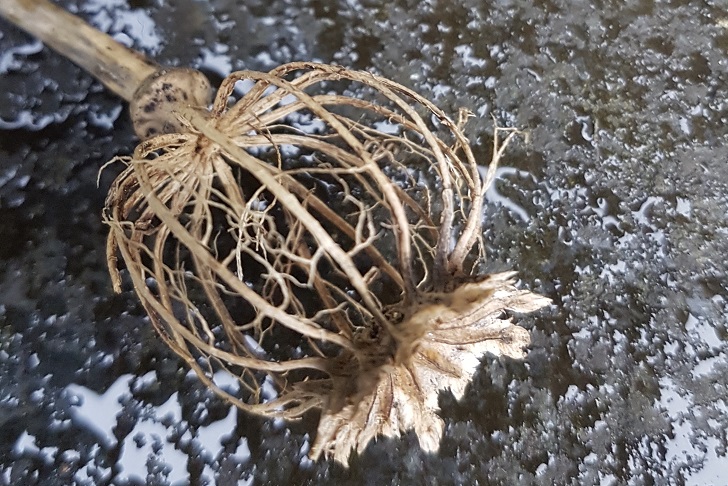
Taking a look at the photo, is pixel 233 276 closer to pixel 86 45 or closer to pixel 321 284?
pixel 321 284

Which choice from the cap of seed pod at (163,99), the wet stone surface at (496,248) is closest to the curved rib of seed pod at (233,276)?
the cap of seed pod at (163,99)

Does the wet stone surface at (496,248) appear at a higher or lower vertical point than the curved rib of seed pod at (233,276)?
lower

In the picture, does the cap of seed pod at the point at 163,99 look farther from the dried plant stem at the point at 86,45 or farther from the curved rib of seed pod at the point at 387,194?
the curved rib of seed pod at the point at 387,194

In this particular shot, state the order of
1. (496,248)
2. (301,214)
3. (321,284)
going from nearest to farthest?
1. (301,214)
2. (321,284)
3. (496,248)

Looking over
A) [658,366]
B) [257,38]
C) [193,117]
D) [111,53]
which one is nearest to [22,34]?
[111,53]

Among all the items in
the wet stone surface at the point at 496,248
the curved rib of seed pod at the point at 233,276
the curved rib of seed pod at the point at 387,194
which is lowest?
the wet stone surface at the point at 496,248

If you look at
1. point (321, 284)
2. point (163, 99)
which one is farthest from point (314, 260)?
point (163, 99)

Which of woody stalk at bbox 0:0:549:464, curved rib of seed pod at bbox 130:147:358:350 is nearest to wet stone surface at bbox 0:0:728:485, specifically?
woody stalk at bbox 0:0:549:464

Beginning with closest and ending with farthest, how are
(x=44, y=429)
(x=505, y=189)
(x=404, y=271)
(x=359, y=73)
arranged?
(x=404, y=271) < (x=359, y=73) < (x=44, y=429) < (x=505, y=189)

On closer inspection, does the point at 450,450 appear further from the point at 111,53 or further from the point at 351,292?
the point at 111,53
